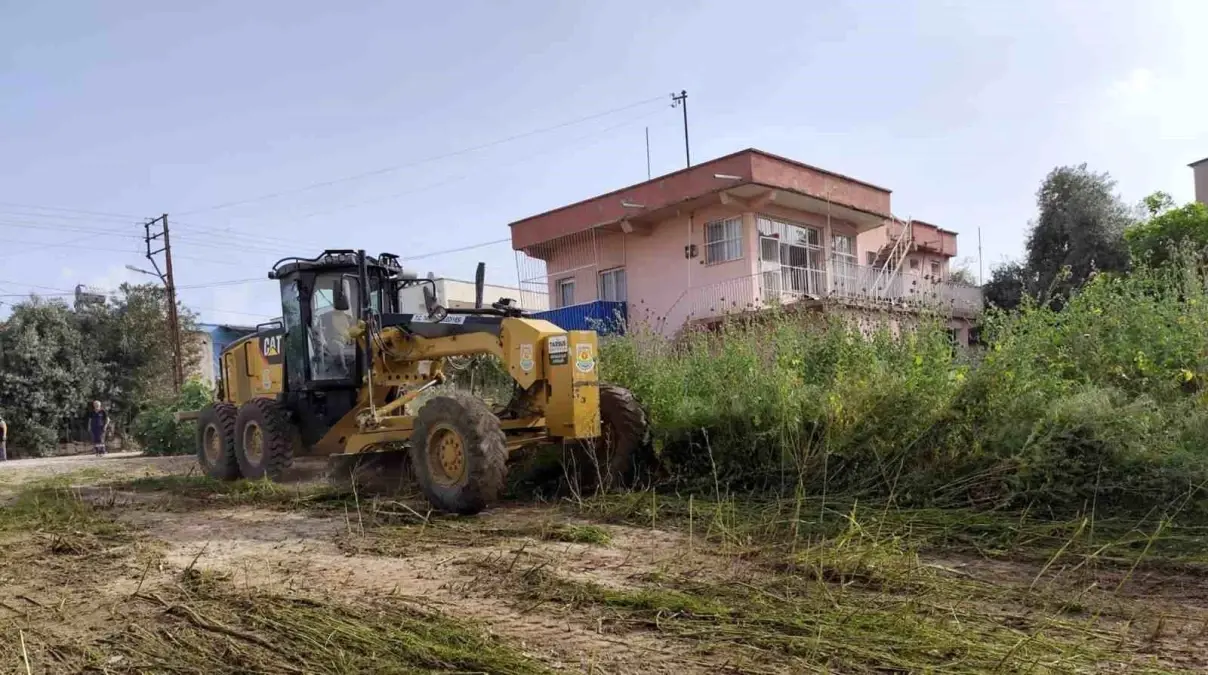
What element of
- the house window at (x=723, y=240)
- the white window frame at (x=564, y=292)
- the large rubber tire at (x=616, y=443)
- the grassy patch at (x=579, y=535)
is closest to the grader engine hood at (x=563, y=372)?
the large rubber tire at (x=616, y=443)

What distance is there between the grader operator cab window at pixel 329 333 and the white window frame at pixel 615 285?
1387cm

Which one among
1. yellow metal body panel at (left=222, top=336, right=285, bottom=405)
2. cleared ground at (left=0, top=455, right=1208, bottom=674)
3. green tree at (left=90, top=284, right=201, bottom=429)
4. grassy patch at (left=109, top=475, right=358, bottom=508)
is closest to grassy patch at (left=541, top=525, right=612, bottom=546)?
cleared ground at (left=0, top=455, right=1208, bottom=674)

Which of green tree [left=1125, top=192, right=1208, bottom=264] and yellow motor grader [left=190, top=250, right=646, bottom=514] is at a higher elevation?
green tree [left=1125, top=192, right=1208, bottom=264]

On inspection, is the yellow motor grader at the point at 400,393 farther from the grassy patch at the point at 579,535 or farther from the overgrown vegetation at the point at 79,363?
the overgrown vegetation at the point at 79,363

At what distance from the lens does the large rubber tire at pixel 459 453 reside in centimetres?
671

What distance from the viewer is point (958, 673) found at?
10.1 ft

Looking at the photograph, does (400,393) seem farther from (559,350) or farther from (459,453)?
(559,350)

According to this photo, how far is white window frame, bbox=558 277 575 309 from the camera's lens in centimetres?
2436

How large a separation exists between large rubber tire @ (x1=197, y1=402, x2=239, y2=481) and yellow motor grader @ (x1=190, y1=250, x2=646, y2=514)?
18mm

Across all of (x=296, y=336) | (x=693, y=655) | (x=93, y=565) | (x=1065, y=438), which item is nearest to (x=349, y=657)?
(x=693, y=655)

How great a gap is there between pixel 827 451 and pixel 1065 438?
1.71 m

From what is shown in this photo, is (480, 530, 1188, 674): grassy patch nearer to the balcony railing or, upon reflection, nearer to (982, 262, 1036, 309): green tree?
the balcony railing

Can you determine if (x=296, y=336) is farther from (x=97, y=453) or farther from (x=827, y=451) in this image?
(x=97, y=453)

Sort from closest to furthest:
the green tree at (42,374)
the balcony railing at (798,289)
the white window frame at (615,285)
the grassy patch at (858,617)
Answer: the grassy patch at (858,617)
the balcony railing at (798,289)
the white window frame at (615,285)
the green tree at (42,374)
